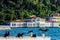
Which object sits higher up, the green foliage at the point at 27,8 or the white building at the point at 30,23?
the green foliage at the point at 27,8

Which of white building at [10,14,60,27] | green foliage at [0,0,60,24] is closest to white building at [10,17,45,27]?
white building at [10,14,60,27]

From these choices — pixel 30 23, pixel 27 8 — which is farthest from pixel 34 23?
pixel 27 8

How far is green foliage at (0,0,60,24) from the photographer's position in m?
80.0

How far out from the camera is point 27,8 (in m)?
84.5

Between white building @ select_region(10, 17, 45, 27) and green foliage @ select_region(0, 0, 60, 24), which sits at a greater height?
green foliage @ select_region(0, 0, 60, 24)

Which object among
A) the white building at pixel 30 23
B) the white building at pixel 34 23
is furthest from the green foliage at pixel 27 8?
the white building at pixel 30 23

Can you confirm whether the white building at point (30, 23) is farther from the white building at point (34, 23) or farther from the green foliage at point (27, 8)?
the green foliage at point (27, 8)

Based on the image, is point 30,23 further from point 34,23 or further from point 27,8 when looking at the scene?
point 27,8

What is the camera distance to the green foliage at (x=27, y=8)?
262ft

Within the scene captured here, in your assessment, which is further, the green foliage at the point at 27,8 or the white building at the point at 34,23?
the green foliage at the point at 27,8

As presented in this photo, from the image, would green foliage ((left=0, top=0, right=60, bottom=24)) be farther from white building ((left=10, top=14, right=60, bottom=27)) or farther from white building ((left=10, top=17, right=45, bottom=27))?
white building ((left=10, top=17, right=45, bottom=27))

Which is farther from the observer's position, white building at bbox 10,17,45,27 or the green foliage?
the green foliage

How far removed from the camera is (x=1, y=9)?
82625 mm

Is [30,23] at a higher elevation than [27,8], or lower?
lower
